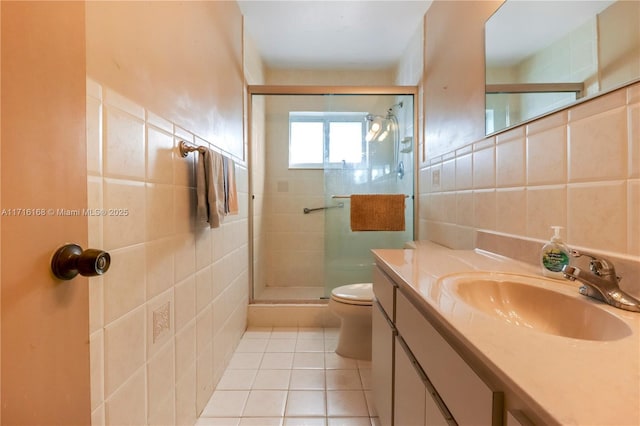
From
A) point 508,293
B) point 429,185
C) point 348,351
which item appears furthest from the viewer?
point 429,185

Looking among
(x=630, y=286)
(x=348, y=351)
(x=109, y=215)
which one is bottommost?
(x=348, y=351)

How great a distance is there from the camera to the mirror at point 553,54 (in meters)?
0.71

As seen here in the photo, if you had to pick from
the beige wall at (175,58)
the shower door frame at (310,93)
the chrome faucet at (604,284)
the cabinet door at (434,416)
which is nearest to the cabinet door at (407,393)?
the cabinet door at (434,416)

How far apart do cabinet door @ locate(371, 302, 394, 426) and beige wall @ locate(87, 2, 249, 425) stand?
81 centimetres

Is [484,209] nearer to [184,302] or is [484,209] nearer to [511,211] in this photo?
[511,211]

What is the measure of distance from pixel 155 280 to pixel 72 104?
637 mm

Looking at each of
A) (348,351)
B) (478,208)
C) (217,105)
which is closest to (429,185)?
(478,208)

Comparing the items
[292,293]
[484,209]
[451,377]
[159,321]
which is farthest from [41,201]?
[292,293]

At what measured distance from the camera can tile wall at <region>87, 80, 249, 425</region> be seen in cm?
72

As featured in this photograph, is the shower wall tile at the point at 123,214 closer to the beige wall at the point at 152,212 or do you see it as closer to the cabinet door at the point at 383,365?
the beige wall at the point at 152,212

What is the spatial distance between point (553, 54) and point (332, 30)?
179 cm

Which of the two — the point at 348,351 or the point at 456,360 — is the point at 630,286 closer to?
the point at 456,360

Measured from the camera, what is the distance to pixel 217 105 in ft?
5.18

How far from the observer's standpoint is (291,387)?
1496 mm
